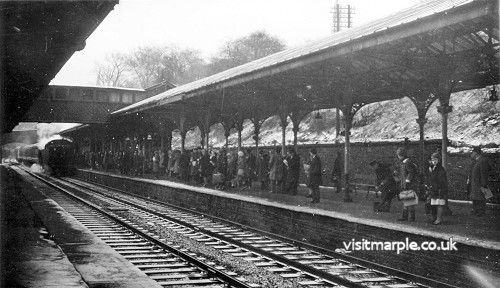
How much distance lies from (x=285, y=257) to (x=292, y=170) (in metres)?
6.93

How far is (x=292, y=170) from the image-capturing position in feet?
51.7

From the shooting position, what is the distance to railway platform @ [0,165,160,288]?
22.0ft

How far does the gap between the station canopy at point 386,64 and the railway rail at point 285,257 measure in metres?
3.38

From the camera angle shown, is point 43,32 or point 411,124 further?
point 411,124

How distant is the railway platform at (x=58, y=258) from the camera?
264 inches

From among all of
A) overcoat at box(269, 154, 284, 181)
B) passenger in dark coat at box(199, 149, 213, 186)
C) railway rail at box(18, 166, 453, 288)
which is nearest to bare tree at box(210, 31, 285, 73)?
passenger in dark coat at box(199, 149, 213, 186)

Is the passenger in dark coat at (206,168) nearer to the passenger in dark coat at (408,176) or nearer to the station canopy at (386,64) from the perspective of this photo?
the station canopy at (386,64)

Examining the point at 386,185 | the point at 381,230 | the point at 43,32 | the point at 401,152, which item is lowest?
the point at 381,230

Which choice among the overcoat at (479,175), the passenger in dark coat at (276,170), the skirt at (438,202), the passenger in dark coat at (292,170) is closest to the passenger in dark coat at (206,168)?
the passenger in dark coat at (276,170)

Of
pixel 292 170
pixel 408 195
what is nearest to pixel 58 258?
pixel 408 195

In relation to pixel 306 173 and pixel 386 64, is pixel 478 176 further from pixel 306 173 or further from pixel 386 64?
pixel 306 173

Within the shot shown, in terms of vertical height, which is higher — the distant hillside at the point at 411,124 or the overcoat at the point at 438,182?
the distant hillside at the point at 411,124

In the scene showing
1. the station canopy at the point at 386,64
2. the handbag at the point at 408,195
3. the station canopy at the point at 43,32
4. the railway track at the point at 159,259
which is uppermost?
the station canopy at the point at 386,64

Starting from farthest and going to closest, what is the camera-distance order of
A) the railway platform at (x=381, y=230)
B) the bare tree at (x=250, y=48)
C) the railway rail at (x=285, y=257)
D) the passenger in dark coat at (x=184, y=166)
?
1. the bare tree at (x=250, y=48)
2. the passenger in dark coat at (x=184, y=166)
3. the railway rail at (x=285, y=257)
4. the railway platform at (x=381, y=230)
